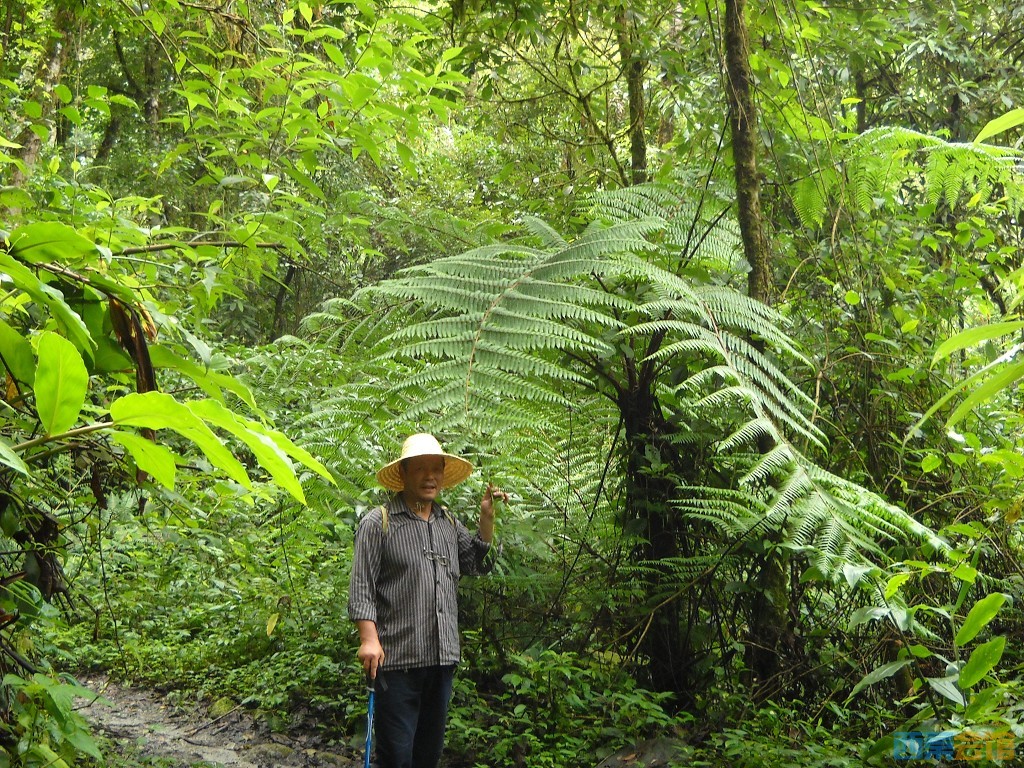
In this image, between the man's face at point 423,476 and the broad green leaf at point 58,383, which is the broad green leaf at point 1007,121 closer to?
the broad green leaf at point 58,383

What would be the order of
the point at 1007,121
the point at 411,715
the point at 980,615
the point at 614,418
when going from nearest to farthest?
the point at 1007,121
the point at 980,615
the point at 411,715
the point at 614,418

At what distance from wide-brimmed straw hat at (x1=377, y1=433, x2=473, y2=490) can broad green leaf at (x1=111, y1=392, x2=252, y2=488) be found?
2.32m

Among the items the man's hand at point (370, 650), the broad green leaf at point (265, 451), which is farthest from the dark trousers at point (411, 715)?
the broad green leaf at point (265, 451)

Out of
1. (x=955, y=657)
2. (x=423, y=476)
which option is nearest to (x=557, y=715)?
(x=423, y=476)

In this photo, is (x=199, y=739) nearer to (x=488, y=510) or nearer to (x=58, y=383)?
(x=488, y=510)

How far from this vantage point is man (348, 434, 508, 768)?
3305 mm

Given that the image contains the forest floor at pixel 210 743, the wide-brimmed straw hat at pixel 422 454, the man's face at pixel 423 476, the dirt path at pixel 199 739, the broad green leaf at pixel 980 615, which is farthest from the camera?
the dirt path at pixel 199 739

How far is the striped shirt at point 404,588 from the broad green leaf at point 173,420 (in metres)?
2.59

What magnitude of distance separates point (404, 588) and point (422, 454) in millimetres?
535

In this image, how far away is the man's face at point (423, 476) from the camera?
3.45 m

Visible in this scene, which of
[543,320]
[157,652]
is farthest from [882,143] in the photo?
[157,652]

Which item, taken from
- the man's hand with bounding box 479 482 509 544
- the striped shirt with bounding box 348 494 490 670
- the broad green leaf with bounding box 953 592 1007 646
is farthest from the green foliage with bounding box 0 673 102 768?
the broad green leaf with bounding box 953 592 1007 646

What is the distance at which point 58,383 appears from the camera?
0.84 meters

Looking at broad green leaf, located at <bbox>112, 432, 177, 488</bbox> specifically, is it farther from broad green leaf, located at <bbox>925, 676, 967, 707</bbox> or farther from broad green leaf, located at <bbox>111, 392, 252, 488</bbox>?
broad green leaf, located at <bbox>925, 676, 967, 707</bbox>
